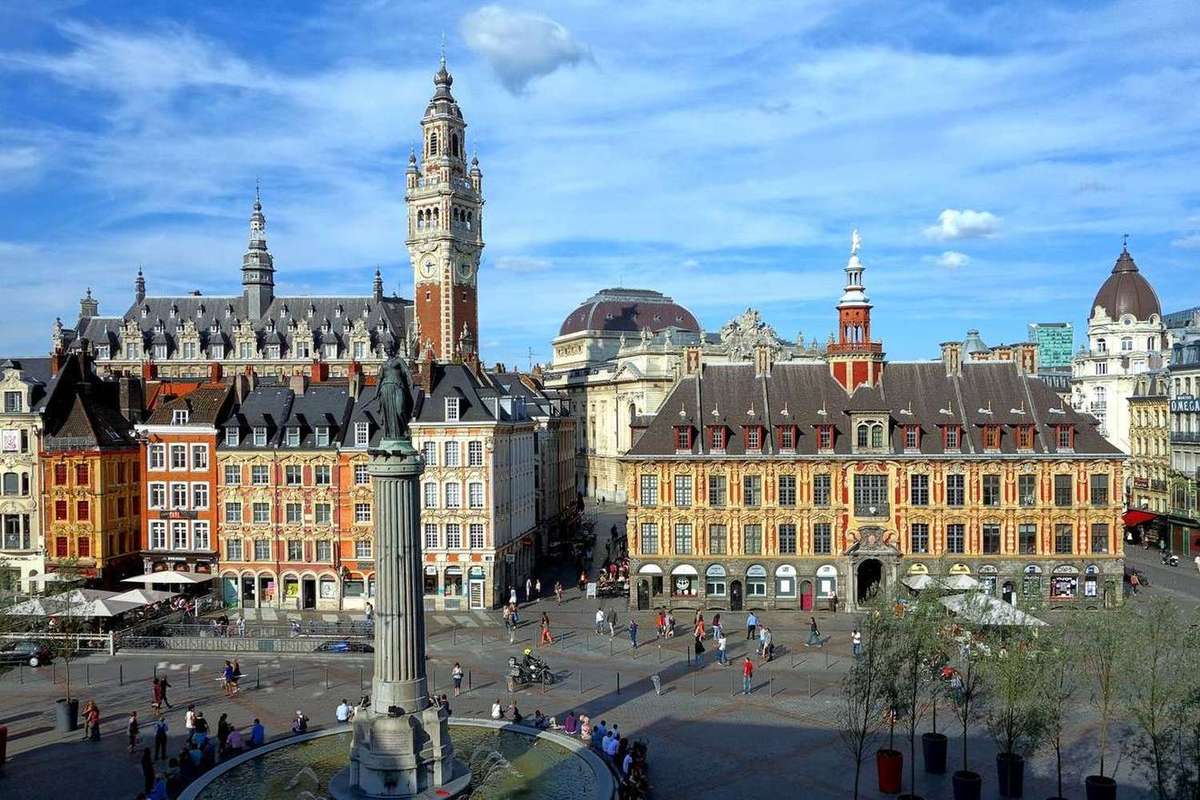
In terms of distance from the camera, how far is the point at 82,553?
198 feet

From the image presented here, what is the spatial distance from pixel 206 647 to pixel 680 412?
29091 millimetres

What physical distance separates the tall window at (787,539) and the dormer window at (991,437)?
1218 cm

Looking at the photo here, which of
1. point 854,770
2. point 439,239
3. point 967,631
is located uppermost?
point 439,239

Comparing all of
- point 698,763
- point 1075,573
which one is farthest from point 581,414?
point 698,763

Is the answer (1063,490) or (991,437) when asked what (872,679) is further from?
(1063,490)

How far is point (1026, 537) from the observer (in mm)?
57906

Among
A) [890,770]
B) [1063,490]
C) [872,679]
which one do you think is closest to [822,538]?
[1063,490]

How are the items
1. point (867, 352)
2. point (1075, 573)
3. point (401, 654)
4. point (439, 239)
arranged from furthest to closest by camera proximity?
point (439, 239) < point (867, 352) < point (1075, 573) < point (401, 654)

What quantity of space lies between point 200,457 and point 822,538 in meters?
38.0

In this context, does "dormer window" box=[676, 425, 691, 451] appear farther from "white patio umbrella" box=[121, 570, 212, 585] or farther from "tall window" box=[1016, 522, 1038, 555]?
"white patio umbrella" box=[121, 570, 212, 585]

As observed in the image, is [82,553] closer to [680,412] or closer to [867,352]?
[680,412]

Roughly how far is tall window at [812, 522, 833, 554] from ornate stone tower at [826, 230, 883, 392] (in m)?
8.95

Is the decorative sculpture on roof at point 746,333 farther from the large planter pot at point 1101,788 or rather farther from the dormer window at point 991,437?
the large planter pot at point 1101,788

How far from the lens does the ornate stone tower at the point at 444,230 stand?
11419cm
